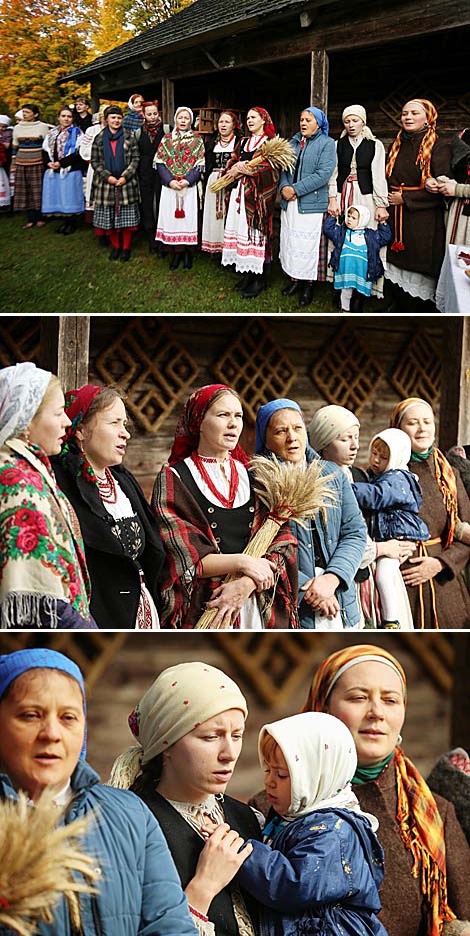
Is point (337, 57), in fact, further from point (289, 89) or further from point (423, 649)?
point (423, 649)

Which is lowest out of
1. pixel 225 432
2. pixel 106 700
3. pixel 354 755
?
pixel 106 700

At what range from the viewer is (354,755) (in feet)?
8.95

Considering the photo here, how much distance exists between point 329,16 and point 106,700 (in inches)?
150

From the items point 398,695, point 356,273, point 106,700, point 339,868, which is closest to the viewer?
point 339,868

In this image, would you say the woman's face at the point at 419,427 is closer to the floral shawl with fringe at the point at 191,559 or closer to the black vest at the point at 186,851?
the floral shawl with fringe at the point at 191,559

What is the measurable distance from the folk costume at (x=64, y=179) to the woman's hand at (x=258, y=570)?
3952 mm

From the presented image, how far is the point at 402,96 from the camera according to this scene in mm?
6844

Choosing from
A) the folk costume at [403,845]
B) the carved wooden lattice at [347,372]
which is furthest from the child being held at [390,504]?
the carved wooden lattice at [347,372]

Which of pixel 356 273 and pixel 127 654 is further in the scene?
pixel 356 273

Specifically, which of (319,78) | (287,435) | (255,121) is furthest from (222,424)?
(319,78)

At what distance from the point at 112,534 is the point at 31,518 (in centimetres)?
33

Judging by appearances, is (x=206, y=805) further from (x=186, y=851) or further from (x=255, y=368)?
(x=255, y=368)

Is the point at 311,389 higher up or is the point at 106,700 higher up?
A: the point at 311,389

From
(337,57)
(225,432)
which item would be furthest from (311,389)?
(337,57)
